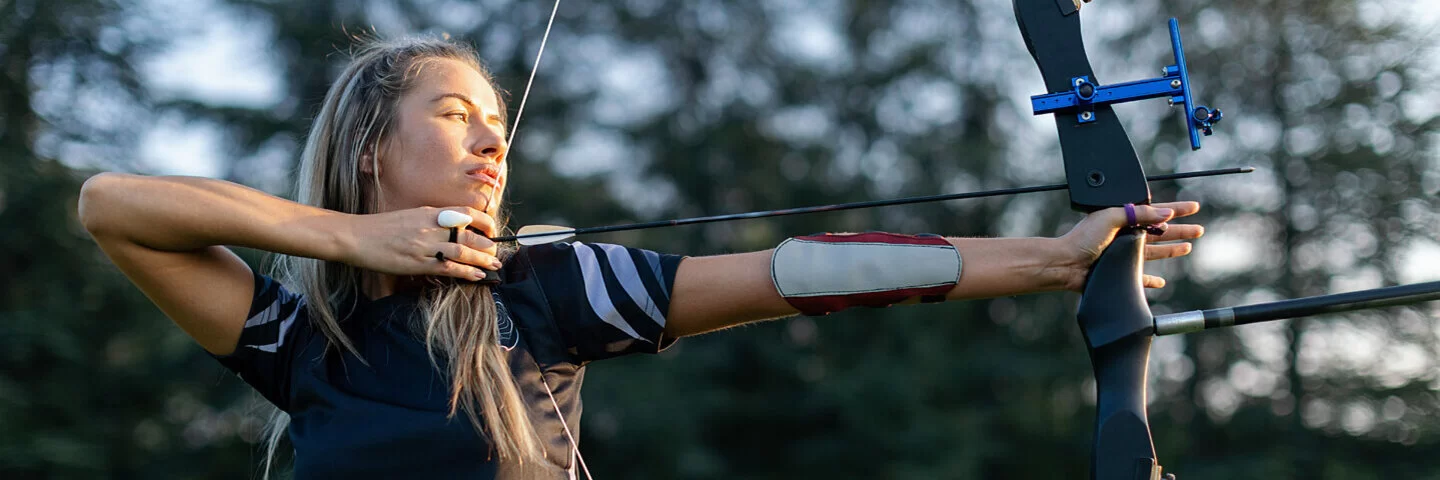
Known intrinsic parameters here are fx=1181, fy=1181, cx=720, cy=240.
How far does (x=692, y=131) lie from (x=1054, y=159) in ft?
8.71

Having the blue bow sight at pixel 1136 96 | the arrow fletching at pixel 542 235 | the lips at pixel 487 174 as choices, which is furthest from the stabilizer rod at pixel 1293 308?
the lips at pixel 487 174

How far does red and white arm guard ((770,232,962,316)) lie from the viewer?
147cm

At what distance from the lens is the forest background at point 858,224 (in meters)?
7.28

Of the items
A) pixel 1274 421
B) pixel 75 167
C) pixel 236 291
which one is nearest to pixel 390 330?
pixel 236 291

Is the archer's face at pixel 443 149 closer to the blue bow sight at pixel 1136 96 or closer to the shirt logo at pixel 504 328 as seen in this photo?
the shirt logo at pixel 504 328

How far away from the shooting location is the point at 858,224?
759 cm

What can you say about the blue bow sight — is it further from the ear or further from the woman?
the ear

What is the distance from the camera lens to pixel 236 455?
7.57 m

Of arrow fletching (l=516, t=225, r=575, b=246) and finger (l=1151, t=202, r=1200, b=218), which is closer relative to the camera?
finger (l=1151, t=202, r=1200, b=218)

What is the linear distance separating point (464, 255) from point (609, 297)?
0.64ft

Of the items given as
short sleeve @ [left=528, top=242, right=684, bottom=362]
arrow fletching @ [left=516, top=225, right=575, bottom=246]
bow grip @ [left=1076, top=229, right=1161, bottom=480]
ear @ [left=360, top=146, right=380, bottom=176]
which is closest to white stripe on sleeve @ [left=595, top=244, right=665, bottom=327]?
short sleeve @ [left=528, top=242, right=684, bottom=362]

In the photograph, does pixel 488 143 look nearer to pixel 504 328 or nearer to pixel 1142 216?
pixel 504 328

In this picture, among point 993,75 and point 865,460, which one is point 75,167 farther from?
point 993,75

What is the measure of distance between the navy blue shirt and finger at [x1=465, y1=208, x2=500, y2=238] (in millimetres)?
62
